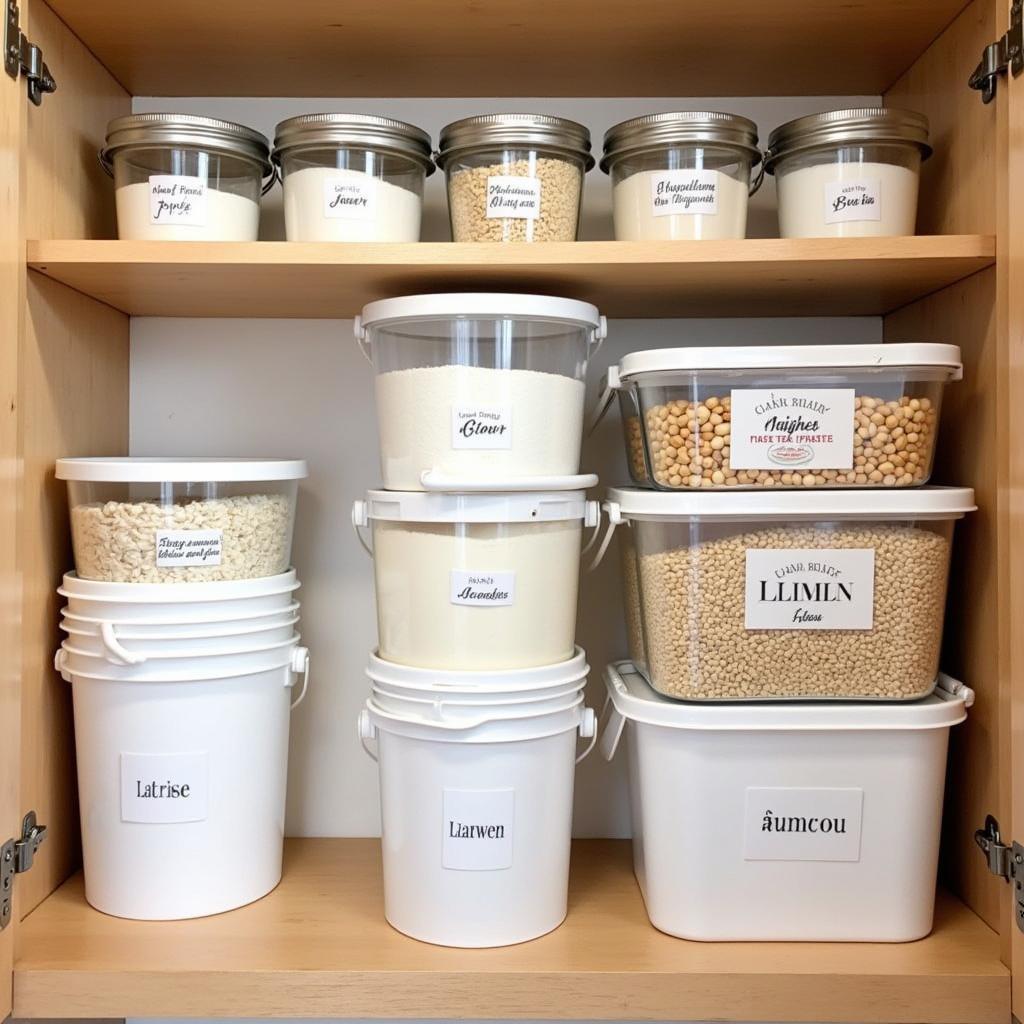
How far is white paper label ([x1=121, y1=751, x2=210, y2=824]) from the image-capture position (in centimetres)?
107

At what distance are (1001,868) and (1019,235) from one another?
0.63 m

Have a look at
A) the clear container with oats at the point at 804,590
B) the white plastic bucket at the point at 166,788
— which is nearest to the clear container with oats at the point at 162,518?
the white plastic bucket at the point at 166,788

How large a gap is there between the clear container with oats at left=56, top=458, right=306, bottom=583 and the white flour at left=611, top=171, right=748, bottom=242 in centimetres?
49

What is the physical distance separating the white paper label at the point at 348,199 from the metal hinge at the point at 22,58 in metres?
0.31

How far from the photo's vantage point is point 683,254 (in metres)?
1.01

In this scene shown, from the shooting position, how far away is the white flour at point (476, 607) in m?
1.04

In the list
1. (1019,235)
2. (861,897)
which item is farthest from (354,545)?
(1019,235)

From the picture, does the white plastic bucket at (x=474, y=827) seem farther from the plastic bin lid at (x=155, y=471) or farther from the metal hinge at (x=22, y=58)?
the metal hinge at (x=22, y=58)

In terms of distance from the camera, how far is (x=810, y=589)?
102cm

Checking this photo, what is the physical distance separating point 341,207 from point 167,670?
0.54 meters

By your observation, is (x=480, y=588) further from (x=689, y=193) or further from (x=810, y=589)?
(x=689, y=193)

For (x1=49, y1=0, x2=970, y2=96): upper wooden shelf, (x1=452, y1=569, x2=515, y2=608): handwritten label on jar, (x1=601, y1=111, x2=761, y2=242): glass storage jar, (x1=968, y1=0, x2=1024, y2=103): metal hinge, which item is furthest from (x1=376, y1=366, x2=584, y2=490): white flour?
(x1=968, y1=0, x2=1024, y2=103): metal hinge

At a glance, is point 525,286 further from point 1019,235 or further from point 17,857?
point 17,857

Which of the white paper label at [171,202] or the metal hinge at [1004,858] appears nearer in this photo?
the metal hinge at [1004,858]
